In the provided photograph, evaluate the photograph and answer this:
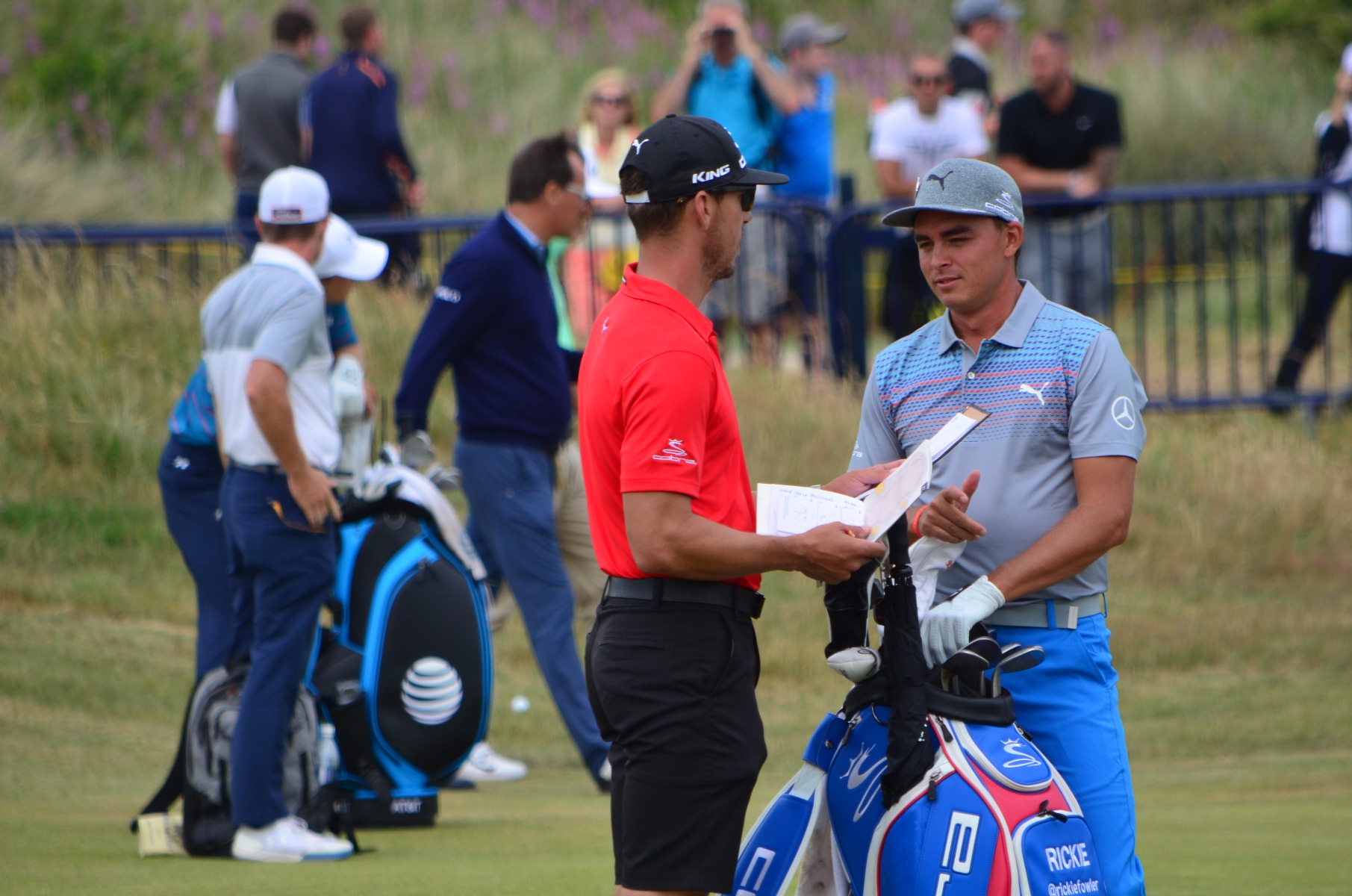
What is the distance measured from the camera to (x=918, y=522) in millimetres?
3807

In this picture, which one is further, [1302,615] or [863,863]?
[1302,615]

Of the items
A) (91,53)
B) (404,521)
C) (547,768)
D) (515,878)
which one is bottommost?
(547,768)

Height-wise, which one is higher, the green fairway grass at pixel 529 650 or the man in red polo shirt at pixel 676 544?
the man in red polo shirt at pixel 676 544

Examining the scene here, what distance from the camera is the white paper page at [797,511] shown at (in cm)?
356

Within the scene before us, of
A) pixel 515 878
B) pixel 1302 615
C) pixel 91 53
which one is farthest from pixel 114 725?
pixel 91 53

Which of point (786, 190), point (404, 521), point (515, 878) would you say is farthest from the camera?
point (786, 190)

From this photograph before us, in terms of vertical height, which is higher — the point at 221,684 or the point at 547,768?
the point at 221,684

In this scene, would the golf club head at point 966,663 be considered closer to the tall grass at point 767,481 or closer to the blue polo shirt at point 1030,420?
the blue polo shirt at point 1030,420

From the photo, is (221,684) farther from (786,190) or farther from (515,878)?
(786,190)

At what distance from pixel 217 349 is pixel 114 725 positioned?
3082mm

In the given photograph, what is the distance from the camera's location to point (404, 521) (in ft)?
21.9

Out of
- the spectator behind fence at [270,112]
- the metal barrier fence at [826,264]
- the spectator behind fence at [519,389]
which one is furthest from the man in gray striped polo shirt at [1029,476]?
the spectator behind fence at [270,112]

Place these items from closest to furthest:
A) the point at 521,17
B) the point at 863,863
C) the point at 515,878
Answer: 1. the point at 863,863
2. the point at 515,878
3. the point at 521,17

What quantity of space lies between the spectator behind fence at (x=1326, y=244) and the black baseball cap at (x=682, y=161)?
892 cm
